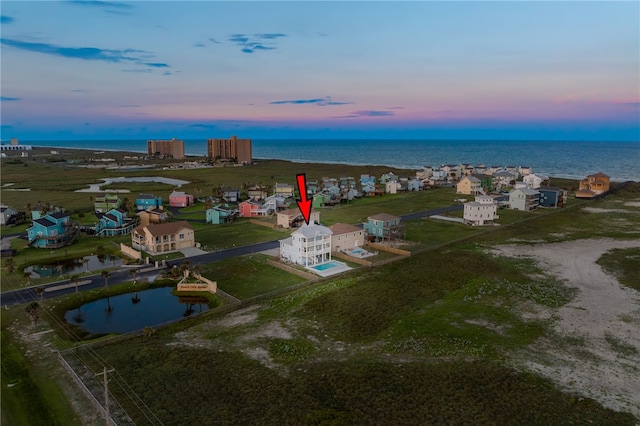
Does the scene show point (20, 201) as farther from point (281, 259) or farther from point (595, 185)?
point (595, 185)

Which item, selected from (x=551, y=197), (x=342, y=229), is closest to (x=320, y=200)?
(x=342, y=229)

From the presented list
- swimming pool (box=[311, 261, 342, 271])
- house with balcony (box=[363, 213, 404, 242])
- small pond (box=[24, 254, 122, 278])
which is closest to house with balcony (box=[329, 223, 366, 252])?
house with balcony (box=[363, 213, 404, 242])

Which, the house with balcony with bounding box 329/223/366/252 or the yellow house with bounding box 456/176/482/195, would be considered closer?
the house with balcony with bounding box 329/223/366/252

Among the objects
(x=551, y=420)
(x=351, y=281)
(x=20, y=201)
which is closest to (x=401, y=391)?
(x=551, y=420)

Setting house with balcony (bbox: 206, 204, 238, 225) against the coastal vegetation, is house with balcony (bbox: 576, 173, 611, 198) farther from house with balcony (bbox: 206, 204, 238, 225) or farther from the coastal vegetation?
house with balcony (bbox: 206, 204, 238, 225)

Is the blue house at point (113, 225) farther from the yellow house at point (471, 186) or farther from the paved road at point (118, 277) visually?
the yellow house at point (471, 186)

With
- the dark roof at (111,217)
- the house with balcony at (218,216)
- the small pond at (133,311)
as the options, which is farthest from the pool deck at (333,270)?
the dark roof at (111,217)

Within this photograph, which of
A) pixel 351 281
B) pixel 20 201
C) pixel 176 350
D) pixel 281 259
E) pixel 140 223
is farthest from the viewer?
pixel 20 201
